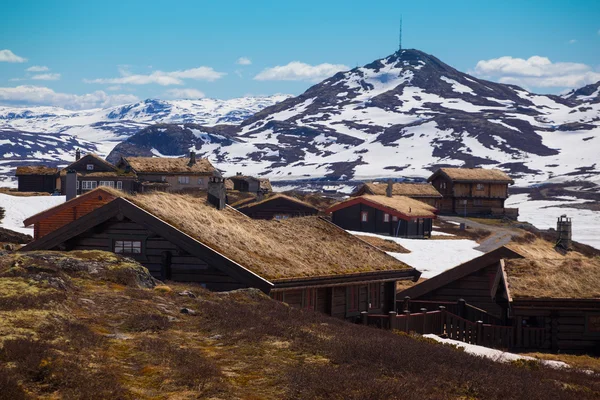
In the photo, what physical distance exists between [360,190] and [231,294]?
89807 mm

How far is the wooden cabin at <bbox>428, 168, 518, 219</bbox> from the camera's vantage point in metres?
128

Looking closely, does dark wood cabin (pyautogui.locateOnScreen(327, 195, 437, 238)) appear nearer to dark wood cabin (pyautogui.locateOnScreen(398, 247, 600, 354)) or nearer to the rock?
dark wood cabin (pyautogui.locateOnScreen(398, 247, 600, 354))

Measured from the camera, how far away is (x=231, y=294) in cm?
2094

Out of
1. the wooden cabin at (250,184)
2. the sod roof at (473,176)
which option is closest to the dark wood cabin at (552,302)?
the wooden cabin at (250,184)

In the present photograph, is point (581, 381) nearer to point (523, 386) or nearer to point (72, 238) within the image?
point (523, 386)

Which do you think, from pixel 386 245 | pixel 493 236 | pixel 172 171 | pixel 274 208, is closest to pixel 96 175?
pixel 172 171

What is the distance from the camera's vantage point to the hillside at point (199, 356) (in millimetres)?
11422

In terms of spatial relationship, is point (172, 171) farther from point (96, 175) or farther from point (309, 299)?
point (309, 299)

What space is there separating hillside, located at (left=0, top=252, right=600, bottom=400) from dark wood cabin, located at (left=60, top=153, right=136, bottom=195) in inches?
3460

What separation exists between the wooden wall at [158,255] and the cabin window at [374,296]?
8044mm

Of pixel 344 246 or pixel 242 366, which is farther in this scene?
pixel 344 246

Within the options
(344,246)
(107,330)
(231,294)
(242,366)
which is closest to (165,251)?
(231,294)

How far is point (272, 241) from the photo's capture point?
29.1 m

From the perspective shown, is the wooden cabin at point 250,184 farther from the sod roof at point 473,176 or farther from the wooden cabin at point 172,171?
the sod roof at point 473,176
